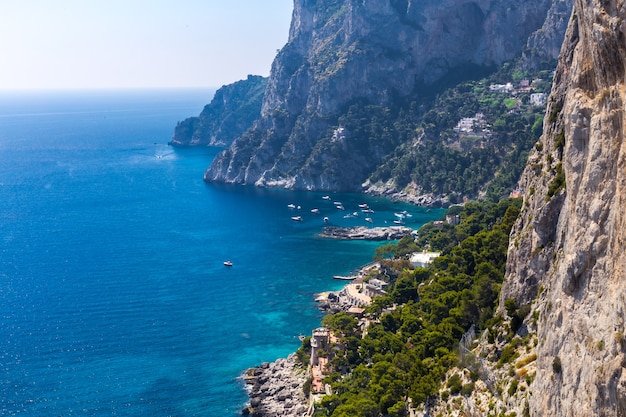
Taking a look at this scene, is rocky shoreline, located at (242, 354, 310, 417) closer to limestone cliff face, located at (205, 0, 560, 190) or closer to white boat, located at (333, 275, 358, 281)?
white boat, located at (333, 275, 358, 281)

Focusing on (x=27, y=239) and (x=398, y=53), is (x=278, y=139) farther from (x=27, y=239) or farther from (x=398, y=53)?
(x=27, y=239)

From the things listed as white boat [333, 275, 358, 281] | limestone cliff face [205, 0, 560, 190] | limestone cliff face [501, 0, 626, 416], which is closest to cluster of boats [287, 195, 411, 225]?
limestone cliff face [205, 0, 560, 190]

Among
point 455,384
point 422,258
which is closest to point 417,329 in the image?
point 455,384

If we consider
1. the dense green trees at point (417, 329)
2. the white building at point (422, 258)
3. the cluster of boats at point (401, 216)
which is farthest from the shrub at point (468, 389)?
the cluster of boats at point (401, 216)

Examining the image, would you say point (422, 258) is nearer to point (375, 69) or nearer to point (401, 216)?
point (401, 216)

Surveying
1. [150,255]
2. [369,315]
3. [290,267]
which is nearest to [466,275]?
[369,315]

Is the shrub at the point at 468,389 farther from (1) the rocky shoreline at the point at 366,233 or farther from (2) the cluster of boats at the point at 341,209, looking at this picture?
(2) the cluster of boats at the point at 341,209
